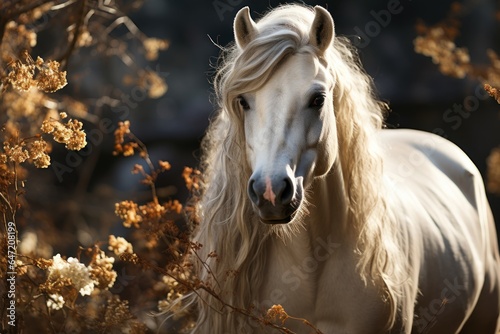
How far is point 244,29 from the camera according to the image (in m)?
2.43

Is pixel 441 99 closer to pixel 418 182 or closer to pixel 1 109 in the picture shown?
pixel 418 182

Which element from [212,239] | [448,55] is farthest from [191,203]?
[448,55]

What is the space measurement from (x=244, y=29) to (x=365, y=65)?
5764mm

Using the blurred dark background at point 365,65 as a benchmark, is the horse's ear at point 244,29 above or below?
above

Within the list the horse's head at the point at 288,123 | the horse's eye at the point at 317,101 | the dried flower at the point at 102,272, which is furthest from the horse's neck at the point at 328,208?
the dried flower at the point at 102,272

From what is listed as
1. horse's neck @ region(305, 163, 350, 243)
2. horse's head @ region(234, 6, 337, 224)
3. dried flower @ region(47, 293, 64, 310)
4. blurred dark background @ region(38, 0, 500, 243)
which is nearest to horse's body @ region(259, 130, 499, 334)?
horse's neck @ region(305, 163, 350, 243)

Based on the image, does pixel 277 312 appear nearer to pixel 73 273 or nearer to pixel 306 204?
pixel 306 204

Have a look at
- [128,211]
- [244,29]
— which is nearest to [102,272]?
[128,211]

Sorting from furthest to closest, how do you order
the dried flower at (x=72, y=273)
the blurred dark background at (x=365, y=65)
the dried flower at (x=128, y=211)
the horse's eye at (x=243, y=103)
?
1. the blurred dark background at (x=365, y=65)
2. the dried flower at (x=128, y=211)
3. the dried flower at (x=72, y=273)
4. the horse's eye at (x=243, y=103)

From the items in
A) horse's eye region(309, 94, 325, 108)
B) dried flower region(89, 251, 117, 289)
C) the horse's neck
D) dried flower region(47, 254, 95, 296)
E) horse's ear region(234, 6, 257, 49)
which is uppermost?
horse's ear region(234, 6, 257, 49)

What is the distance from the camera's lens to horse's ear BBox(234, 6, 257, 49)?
2.40 m

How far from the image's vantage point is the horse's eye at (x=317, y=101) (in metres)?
2.31

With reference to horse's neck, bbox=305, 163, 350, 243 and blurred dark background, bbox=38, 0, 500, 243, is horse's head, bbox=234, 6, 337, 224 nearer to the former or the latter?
horse's neck, bbox=305, 163, 350, 243

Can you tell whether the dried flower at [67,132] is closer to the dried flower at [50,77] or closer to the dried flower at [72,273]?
the dried flower at [50,77]
